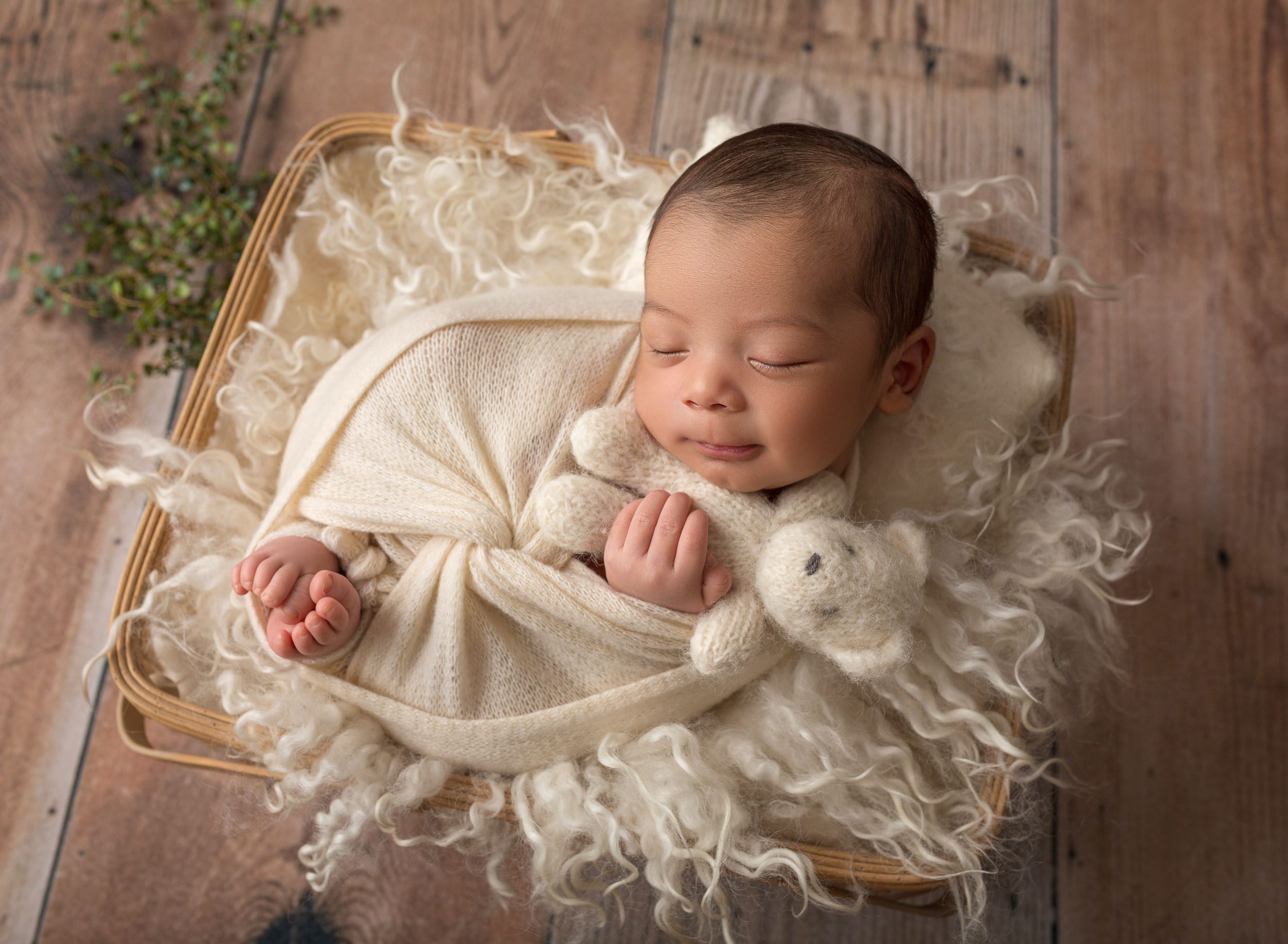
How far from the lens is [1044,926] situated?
129 cm

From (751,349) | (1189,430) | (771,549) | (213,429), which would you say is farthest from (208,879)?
(1189,430)

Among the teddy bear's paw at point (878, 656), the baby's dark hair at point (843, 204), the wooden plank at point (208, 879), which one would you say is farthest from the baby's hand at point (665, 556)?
the wooden plank at point (208, 879)

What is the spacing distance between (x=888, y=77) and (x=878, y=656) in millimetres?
1082

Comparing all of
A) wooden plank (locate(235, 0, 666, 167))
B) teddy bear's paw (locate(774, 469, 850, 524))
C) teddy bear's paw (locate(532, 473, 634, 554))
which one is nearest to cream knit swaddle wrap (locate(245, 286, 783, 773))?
teddy bear's paw (locate(532, 473, 634, 554))

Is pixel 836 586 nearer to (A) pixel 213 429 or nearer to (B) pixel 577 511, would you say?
(B) pixel 577 511

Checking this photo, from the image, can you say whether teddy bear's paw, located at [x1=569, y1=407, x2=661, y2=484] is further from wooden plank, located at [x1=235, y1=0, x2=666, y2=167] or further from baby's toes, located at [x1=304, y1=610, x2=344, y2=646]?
wooden plank, located at [x1=235, y1=0, x2=666, y2=167]

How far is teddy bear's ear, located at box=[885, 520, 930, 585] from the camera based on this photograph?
0.94 metres

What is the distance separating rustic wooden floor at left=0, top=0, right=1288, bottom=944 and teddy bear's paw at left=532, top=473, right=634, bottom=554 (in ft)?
1.66

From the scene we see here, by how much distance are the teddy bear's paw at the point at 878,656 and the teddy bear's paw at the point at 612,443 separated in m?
0.26

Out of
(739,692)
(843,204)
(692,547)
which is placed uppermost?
(843,204)

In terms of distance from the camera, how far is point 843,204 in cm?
86

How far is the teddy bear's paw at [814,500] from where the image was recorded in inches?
37.7

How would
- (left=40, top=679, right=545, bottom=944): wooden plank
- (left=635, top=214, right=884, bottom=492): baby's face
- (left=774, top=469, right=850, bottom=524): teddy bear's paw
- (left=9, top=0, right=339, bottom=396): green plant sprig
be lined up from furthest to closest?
1. (left=9, top=0, right=339, bottom=396): green plant sprig
2. (left=40, top=679, right=545, bottom=944): wooden plank
3. (left=774, top=469, right=850, bottom=524): teddy bear's paw
4. (left=635, top=214, right=884, bottom=492): baby's face

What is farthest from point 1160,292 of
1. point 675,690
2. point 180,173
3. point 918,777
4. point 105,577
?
point 105,577
